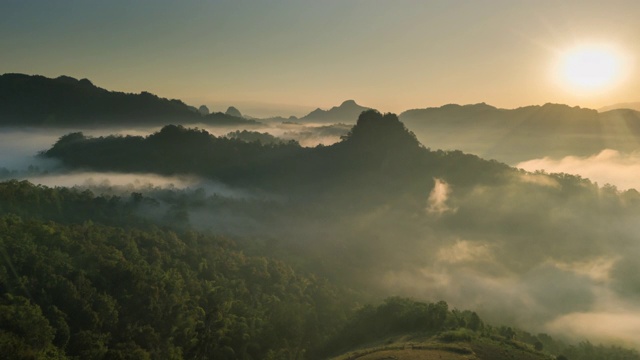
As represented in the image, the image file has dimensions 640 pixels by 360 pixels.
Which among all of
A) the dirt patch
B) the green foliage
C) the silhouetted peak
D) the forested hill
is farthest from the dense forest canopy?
the dirt patch

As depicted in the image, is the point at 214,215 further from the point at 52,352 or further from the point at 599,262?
the point at 599,262

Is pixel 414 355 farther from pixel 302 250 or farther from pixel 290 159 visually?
pixel 290 159

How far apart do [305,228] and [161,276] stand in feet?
217

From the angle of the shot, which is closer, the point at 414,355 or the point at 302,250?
the point at 414,355

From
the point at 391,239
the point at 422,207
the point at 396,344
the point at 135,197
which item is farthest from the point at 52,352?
the point at 422,207

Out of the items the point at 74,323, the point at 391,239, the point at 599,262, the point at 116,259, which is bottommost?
the point at 599,262

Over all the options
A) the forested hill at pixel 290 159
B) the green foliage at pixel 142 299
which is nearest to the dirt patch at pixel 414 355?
the green foliage at pixel 142 299

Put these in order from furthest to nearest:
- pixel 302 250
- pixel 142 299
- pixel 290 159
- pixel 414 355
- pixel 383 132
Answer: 1. pixel 290 159
2. pixel 383 132
3. pixel 302 250
4. pixel 142 299
5. pixel 414 355

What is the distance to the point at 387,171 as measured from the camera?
14812 centimetres

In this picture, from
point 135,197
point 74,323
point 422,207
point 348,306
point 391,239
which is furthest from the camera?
point 422,207

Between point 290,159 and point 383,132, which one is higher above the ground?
point 383,132

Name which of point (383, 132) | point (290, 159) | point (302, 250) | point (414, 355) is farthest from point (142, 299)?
point (290, 159)

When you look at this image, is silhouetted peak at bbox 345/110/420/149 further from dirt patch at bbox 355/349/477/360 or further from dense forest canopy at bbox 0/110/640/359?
dirt patch at bbox 355/349/477/360

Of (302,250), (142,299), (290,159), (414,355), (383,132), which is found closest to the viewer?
(414,355)
